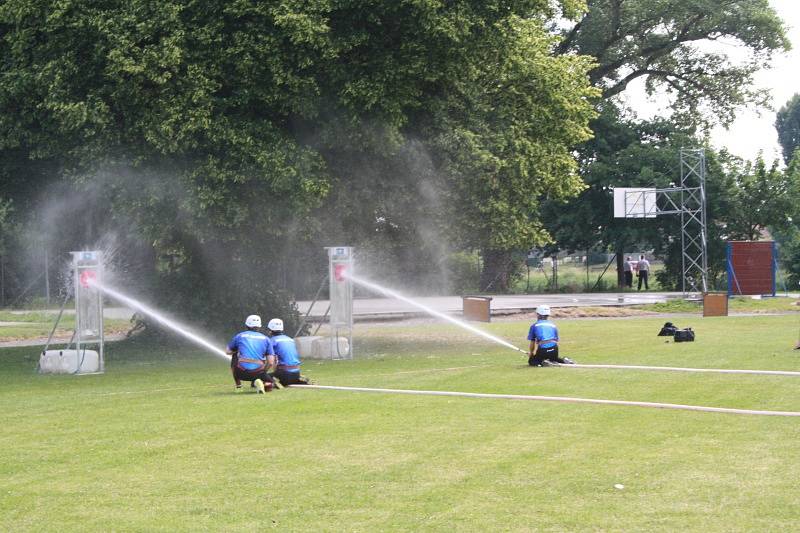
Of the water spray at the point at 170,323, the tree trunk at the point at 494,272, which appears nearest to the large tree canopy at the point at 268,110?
the water spray at the point at 170,323

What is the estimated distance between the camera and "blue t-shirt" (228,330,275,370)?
63.5ft

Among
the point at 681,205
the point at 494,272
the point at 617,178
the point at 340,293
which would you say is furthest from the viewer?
the point at 494,272

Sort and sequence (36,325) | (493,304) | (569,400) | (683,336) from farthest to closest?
(493,304) → (36,325) → (683,336) → (569,400)

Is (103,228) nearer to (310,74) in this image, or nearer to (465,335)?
(310,74)

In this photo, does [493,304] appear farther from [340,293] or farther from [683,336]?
[340,293]

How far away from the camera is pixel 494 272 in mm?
63625

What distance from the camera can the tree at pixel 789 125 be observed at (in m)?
122

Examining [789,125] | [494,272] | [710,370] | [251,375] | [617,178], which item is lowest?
[710,370]

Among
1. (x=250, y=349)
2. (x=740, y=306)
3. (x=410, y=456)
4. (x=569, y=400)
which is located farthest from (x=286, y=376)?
(x=740, y=306)

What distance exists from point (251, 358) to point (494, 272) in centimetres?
4500

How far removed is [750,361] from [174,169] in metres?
14.6

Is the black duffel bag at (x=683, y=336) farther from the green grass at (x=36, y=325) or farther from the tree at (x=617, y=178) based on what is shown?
the tree at (x=617, y=178)

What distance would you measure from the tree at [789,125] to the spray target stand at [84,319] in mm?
109162

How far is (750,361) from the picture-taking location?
857 inches
